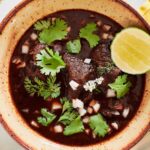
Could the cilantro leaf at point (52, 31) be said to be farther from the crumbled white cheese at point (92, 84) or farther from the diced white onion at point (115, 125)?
the diced white onion at point (115, 125)

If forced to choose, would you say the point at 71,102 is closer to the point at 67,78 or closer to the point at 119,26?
the point at 67,78

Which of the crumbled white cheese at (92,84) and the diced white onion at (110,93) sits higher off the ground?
the crumbled white cheese at (92,84)

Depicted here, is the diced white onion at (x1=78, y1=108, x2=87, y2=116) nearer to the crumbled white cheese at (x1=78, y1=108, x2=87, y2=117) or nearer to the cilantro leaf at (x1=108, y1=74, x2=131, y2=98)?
the crumbled white cheese at (x1=78, y1=108, x2=87, y2=117)

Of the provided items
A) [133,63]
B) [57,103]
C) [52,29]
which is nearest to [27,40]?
[52,29]

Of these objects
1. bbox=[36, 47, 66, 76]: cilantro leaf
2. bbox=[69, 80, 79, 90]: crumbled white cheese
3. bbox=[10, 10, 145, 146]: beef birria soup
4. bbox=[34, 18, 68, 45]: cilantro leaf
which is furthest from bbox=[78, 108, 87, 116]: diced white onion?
bbox=[34, 18, 68, 45]: cilantro leaf

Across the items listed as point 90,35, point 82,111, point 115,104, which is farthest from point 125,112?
point 90,35

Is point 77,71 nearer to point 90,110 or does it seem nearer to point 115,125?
point 90,110

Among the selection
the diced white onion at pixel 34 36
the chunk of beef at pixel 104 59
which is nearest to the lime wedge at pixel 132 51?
the chunk of beef at pixel 104 59
